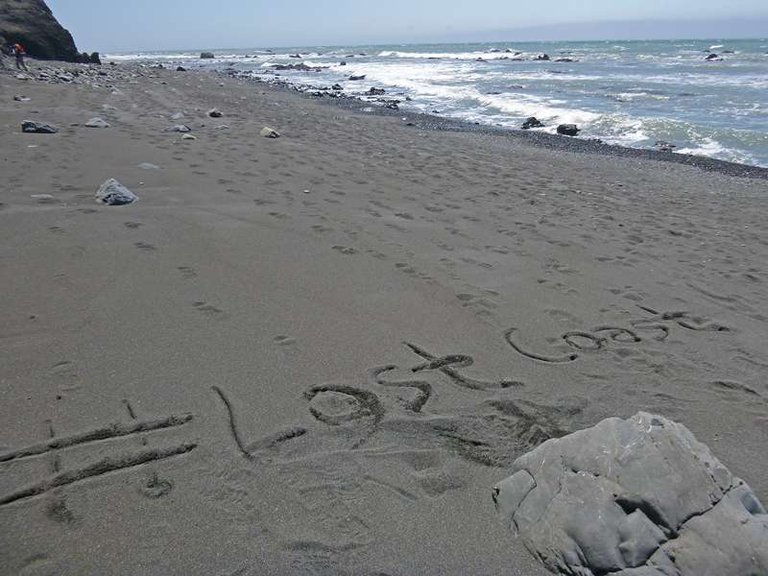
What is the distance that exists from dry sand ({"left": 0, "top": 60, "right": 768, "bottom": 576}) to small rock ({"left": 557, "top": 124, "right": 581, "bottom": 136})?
26.6 ft

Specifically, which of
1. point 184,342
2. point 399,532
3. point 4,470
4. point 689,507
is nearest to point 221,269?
point 184,342

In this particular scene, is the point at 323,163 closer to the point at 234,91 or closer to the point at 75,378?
the point at 75,378

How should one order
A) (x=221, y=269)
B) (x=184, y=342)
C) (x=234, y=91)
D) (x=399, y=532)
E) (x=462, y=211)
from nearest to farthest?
(x=399, y=532) < (x=184, y=342) < (x=221, y=269) < (x=462, y=211) < (x=234, y=91)

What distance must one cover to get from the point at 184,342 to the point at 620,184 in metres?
8.09

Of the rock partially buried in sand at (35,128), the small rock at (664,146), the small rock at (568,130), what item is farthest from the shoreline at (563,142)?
the rock partially buried in sand at (35,128)

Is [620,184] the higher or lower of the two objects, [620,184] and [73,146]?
the lower

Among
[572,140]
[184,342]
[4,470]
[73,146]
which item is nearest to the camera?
[4,470]

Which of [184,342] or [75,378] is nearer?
[75,378]

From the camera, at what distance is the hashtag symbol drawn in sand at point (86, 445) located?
7.79ft

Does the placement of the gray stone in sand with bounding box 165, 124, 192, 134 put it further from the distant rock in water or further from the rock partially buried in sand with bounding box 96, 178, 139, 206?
the distant rock in water

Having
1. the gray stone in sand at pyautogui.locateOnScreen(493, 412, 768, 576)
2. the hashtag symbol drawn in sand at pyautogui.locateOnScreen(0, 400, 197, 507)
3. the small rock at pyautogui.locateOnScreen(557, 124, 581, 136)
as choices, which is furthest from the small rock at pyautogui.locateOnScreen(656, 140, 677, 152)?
the hashtag symbol drawn in sand at pyautogui.locateOnScreen(0, 400, 197, 507)

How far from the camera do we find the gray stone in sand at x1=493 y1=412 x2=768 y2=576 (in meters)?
1.98

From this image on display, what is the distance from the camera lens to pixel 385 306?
4281 mm

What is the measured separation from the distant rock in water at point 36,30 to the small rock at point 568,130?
30.5 metres
